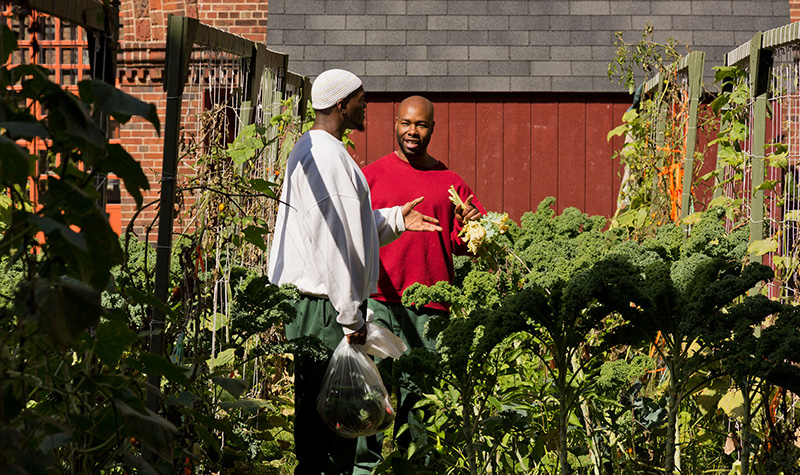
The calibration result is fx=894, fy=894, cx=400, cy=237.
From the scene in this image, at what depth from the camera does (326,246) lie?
3.14 m

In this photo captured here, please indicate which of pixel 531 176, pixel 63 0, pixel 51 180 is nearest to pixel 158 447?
pixel 51 180

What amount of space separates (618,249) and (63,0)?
227cm

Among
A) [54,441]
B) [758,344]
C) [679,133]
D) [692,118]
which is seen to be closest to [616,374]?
[758,344]

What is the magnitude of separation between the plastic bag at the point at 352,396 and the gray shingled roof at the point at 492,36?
5.63m

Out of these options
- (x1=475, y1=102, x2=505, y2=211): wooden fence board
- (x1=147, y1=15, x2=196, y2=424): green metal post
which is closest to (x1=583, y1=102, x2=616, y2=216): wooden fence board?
(x1=475, y1=102, x2=505, y2=211): wooden fence board

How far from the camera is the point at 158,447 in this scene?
56.0 inches

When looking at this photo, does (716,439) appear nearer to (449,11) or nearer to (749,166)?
(749,166)

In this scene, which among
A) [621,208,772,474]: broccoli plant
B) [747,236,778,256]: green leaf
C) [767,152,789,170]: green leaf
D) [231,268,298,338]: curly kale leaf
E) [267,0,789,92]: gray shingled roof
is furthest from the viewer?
[267,0,789,92]: gray shingled roof

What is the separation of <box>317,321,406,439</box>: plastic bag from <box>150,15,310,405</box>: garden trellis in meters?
0.47

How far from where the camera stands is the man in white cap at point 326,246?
10.3 feet

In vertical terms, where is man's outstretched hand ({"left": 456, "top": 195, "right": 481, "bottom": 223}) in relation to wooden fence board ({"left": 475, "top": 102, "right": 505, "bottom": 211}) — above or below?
below

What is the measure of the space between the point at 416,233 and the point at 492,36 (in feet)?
16.6

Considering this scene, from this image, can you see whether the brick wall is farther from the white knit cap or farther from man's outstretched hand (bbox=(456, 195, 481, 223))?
the white knit cap

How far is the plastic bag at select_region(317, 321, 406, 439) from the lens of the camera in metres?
3.17
